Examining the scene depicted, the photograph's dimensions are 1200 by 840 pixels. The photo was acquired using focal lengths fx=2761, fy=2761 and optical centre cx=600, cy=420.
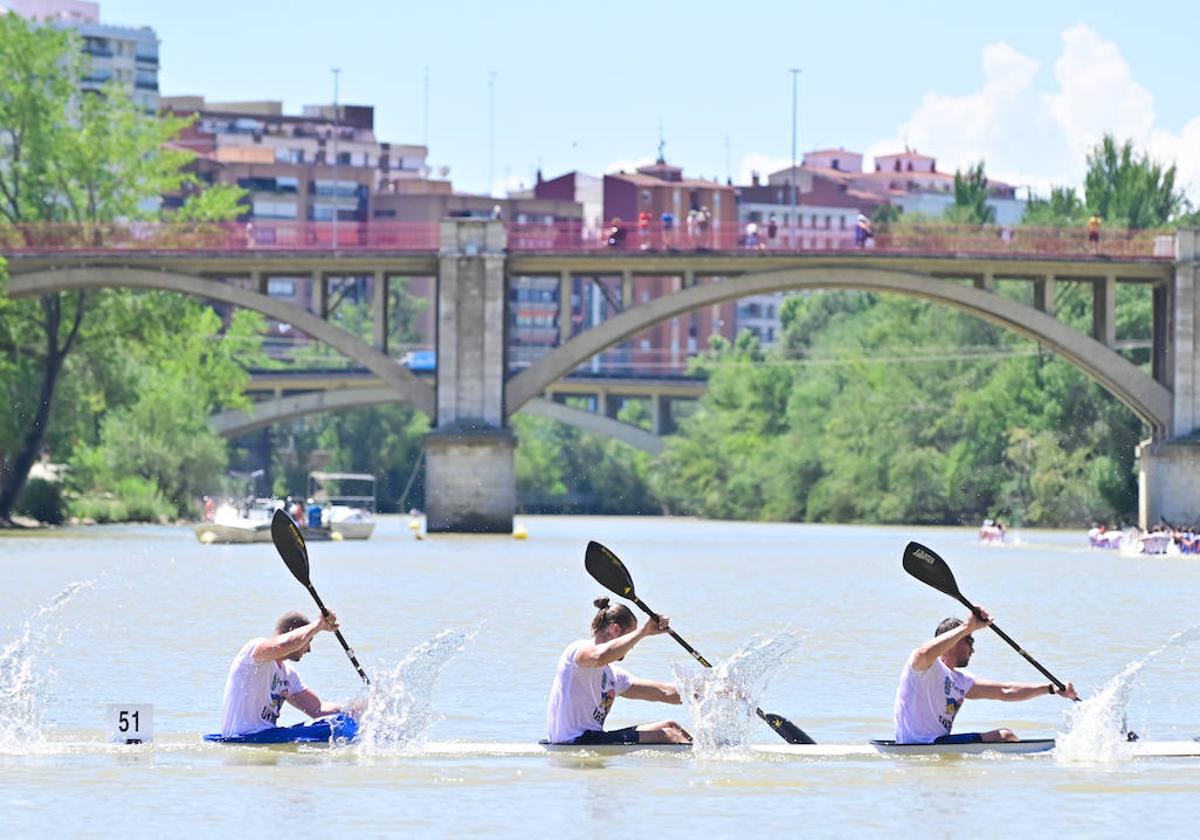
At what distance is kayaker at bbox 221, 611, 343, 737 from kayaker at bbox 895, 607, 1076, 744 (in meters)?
4.26

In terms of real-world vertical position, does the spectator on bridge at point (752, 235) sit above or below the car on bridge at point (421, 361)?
above

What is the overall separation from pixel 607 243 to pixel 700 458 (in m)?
49.9

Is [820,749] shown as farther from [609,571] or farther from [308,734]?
[308,734]

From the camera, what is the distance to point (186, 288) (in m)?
72.4

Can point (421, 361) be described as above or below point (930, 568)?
above

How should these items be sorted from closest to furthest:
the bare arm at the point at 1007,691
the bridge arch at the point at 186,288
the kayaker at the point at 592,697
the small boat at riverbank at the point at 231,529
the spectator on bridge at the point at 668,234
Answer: the kayaker at the point at 592,697
the bare arm at the point at 1007,691
the small boat at riverbank at the point at 231,529
the spectator on bridge at the point at 668,234
the bridge arch at the point at 186,288

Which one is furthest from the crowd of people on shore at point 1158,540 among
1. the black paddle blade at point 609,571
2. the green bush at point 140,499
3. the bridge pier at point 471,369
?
the black paddle blade at point 609,571

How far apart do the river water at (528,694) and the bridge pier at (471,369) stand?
1280 cm

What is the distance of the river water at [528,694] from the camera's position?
18.5 metres

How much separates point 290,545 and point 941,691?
5.69m

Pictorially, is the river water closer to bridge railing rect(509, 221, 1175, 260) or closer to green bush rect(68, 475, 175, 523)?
bridge railing rect(509, 221, 1175, 260)

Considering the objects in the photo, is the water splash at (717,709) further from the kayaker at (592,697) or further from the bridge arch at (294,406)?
the bridge arch at (294,406)

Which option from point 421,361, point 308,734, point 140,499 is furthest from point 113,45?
point 308,734

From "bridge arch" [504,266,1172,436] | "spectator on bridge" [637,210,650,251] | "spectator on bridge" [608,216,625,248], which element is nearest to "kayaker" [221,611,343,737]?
"bridge arch" [504,266,1172,436]
